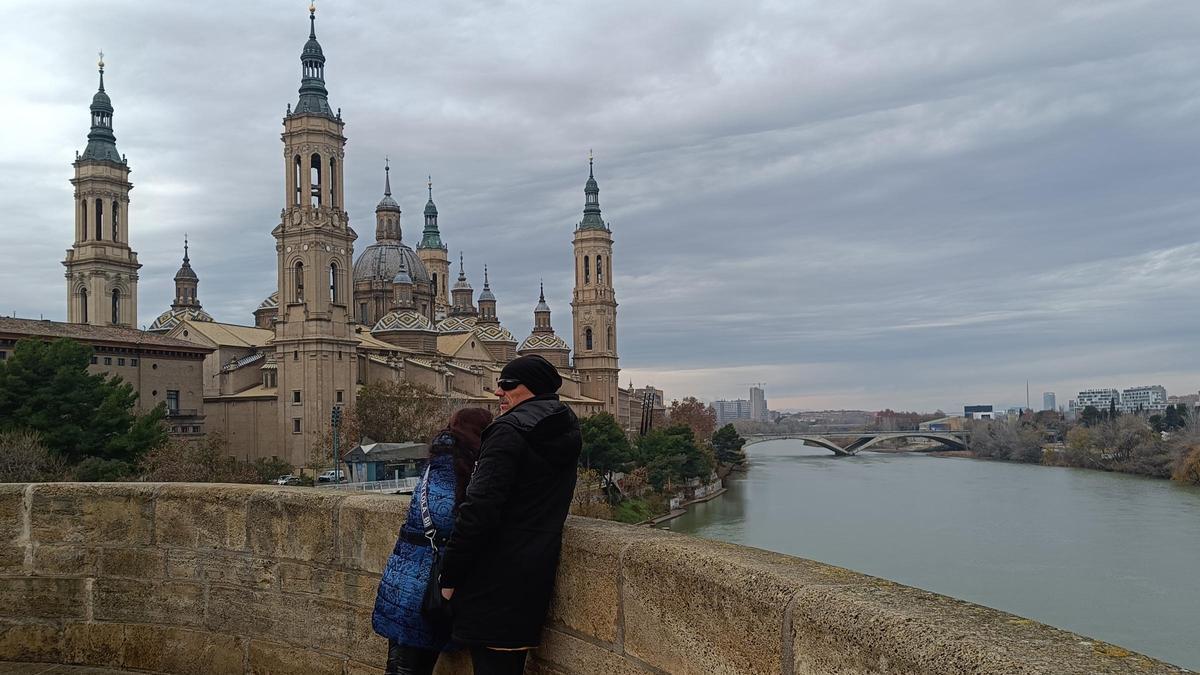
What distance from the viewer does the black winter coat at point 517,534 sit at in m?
3.03

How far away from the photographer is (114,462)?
29.7m

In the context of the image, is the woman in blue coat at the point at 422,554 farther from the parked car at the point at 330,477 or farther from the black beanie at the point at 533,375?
the parked car at the point at 330,477

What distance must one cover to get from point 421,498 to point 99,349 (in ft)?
162

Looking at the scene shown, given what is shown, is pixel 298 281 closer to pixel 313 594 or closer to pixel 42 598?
pixel 42 598

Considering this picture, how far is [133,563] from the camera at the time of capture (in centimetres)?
477

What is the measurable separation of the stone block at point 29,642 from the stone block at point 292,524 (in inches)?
45.2

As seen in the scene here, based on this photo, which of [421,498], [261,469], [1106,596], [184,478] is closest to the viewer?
[421,498]

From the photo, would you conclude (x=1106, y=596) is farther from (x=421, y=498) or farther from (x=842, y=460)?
(x=842, y=460)

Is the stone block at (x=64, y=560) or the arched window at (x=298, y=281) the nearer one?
the stone block at (x=64, y=560)

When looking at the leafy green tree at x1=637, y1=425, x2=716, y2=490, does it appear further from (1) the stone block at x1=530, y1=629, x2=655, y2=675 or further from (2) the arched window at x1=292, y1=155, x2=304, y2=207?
(1) the stone block at x1=530, y1=629, x2=655, y2=675

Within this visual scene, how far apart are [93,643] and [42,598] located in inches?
13.7

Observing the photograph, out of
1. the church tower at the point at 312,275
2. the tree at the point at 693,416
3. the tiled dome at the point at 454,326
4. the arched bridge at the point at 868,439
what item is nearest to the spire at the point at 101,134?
the church tower at the point at 312,275

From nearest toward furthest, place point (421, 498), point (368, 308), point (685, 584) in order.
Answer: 1. point (685, 584)
2. point (421, 498)
3. point (368, 308)

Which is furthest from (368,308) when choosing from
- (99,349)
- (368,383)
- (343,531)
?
(343,531)
